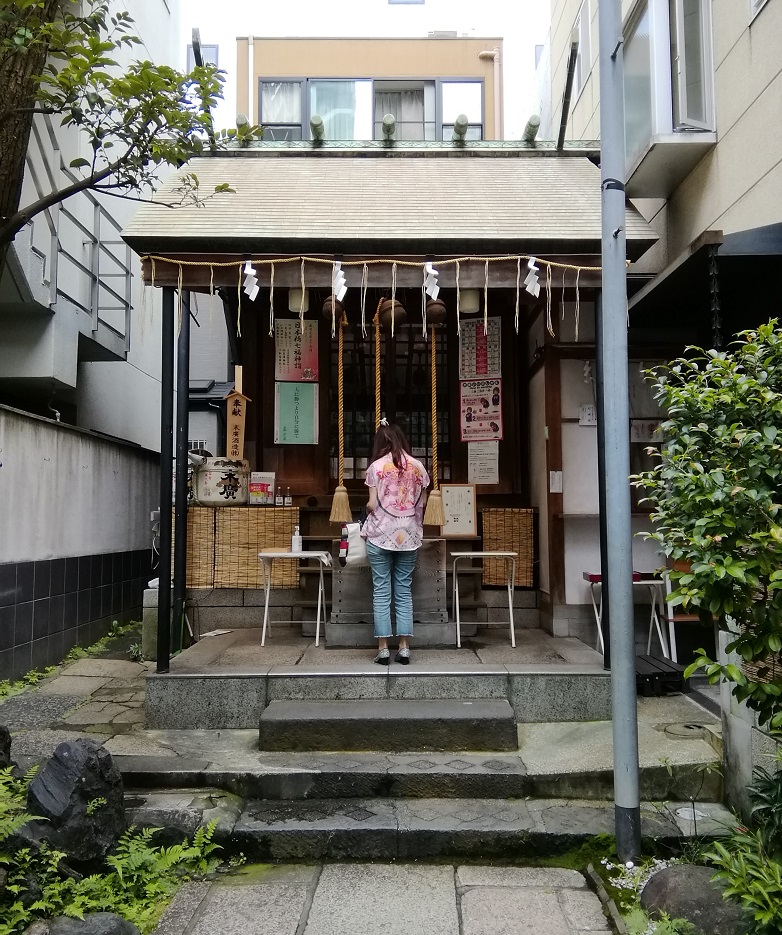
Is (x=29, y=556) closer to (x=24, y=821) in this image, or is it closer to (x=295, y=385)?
(x=295, y=385)

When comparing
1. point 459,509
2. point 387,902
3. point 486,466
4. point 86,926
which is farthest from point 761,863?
point 486,466

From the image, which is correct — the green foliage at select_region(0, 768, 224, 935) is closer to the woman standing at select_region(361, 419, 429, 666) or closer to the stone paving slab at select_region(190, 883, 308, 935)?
the stone paving slab at select_region(190, 883, 308, 935)

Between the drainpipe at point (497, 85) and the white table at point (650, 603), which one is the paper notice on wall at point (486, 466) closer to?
the white table at point (650, 603)

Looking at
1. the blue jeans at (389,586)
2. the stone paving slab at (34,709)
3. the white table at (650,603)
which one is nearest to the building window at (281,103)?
the blue jeans at (389,586)

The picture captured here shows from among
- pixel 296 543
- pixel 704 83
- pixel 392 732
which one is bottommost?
pixel 392 732

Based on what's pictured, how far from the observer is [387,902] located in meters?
3.88

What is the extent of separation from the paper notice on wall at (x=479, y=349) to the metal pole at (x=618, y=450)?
4423 mm

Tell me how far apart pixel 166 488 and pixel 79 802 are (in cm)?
278

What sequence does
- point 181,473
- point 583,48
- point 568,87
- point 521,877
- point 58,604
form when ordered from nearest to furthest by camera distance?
point 521,877 → point 181,473 → point 568,87 → point 58,604 → point 583,48

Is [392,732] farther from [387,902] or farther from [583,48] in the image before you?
[583,48]

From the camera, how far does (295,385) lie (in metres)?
8.98

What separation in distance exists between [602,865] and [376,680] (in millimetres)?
2266

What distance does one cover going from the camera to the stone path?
3643 millimetres

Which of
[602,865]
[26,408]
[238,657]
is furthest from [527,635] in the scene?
[26,408]
